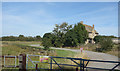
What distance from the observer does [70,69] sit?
29.1 feet

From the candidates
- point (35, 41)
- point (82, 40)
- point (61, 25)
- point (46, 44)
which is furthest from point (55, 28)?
point (46, 44)

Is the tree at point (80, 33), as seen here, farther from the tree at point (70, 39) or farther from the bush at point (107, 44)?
the bush at point (107, 44)

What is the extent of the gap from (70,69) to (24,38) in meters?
31.1

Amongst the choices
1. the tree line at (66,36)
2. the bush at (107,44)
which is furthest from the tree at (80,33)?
the bush at (107,44)

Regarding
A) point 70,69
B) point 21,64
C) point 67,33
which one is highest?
point 67,33

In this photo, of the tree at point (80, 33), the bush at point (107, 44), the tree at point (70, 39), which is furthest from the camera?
the tree at point (80, 33)

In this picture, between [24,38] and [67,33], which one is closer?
[67,33]

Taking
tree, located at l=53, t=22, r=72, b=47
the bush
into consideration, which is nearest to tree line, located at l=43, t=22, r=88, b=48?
tree, located at l=53, t=22, r=72, b=47

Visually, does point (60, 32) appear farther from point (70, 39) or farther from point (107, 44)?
point (107, 44)

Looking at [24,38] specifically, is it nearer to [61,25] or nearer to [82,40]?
[61,25]

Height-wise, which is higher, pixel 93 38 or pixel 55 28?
pixel 55 28

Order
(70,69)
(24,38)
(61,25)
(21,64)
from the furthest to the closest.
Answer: (24,38) → (61,25) → (70,69) → (21,64)

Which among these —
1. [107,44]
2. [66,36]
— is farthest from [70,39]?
[107,44]

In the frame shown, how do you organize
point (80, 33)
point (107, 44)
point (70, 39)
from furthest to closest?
point (80, 33) → point (70, 39) → point (107, 44)
